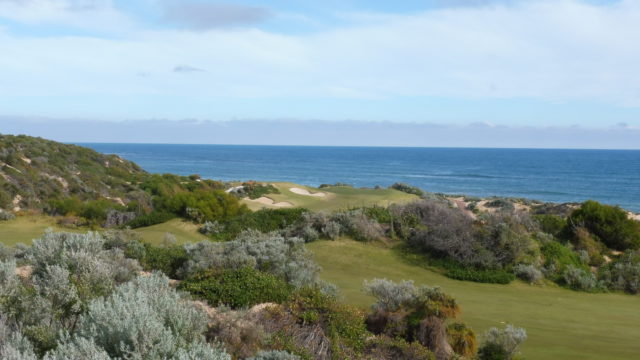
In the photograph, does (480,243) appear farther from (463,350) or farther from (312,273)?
(463,350)

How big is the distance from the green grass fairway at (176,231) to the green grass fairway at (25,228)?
258 centimetres

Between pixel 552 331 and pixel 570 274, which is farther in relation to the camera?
pixel 570 274

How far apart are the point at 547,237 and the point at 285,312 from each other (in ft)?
41.7

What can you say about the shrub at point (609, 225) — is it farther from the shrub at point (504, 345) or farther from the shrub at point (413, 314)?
the shrub at point (504, 345)

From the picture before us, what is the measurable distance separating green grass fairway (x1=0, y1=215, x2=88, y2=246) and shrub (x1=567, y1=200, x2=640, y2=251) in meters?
18.9

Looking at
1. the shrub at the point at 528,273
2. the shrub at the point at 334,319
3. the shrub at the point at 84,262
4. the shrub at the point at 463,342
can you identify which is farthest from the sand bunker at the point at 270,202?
the shrub at the point at 463,342

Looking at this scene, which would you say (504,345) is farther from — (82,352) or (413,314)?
(82,352)

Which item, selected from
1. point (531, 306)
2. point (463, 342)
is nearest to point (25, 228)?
point (463, 342)

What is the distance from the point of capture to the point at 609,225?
18.7 meters

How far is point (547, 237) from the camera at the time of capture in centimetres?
1750

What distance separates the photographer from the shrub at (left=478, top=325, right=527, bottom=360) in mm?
7863

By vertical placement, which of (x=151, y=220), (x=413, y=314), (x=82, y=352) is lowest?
(x=151, y=220)

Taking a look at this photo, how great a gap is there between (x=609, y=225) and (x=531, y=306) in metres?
8.91

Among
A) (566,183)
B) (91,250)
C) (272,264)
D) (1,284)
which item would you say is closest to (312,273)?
(272,264)
